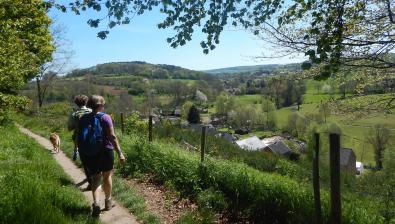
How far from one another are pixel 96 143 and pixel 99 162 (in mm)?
332

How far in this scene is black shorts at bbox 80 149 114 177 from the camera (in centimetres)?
636

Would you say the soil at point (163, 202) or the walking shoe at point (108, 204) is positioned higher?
the walking shoe at point (108, 204)

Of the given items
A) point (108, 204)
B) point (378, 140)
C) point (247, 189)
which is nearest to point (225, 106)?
point (378, 140)

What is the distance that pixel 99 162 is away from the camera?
20.9 ft

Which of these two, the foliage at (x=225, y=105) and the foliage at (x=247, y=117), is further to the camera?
the foliage at (x=225, y=105)

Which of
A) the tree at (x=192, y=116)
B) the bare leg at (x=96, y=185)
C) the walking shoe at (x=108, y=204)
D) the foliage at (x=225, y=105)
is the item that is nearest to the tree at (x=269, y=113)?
the foliage at (x=225, y=105)

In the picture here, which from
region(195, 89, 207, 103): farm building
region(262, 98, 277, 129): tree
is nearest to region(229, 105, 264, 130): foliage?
region(262, 98, 277, 129): tree

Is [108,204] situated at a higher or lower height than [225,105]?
higher

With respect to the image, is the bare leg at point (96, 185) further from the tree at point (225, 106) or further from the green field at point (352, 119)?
the tree at point (225, 106)

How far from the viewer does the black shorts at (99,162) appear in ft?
20.9

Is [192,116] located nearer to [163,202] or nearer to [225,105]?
[225,105]

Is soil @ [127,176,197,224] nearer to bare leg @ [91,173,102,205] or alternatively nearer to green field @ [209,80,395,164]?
bare leg @ [91,173,102,205]

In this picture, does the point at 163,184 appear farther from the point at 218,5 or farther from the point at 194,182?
the point at 218,5

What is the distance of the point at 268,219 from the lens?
6383 mm
